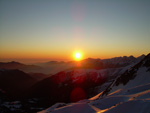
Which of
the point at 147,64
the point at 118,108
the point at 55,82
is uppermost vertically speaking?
the point at 55,82

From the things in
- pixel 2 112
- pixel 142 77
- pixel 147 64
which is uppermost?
pixel 147 64

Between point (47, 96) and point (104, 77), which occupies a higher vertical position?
point (104, 77)

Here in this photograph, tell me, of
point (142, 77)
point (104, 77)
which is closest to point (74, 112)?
point (142, 77)

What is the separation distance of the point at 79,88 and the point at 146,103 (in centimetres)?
13313

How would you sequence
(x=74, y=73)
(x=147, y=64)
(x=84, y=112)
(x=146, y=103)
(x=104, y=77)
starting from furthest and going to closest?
(x=74, y=73) → (x=104, y=77) → (x=147, y=64) → (x=84, y=112) → (x=146, y=103)

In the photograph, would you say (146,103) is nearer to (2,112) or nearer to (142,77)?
(142,77)

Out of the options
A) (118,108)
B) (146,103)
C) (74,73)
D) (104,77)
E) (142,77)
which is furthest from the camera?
(74,73)

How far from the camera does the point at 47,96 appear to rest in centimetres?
15175

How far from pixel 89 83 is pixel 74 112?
433ft

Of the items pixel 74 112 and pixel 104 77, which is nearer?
pixel 74 112

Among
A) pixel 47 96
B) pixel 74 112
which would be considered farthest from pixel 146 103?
pixel 47 96

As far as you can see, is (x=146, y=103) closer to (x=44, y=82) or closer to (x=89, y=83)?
(x=89, y=83)

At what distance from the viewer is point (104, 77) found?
148 metres

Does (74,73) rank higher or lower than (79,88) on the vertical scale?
higher
